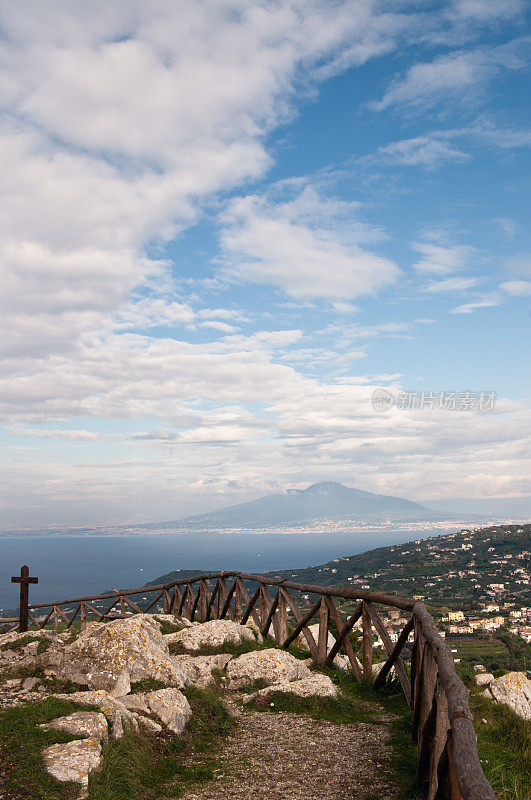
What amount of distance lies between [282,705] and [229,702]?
819mm

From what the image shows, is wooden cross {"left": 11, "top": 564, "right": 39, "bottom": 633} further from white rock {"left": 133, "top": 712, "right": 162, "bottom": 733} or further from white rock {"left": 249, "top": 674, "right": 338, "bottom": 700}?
white rock {"left": 133, "top": 712, "right": 162, "bottom": 733}

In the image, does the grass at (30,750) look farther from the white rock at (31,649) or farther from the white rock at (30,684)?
the white rock at (31,649)

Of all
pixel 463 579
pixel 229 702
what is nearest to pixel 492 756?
pixel 229 702

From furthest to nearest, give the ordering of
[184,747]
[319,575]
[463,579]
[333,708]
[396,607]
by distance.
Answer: [319,575], [463,579], [396,607], [333,708], [184,747]

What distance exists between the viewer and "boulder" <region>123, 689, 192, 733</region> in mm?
6016

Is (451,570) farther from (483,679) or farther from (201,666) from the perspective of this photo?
(201,666)

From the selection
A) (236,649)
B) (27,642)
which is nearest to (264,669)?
(236,649)

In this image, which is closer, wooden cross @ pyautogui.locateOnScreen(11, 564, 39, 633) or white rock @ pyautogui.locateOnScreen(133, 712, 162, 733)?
white rock @ pyautogui.locateOnScreen(133, 712, 162, 733)

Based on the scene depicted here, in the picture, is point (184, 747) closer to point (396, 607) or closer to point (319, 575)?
point (396, 607)

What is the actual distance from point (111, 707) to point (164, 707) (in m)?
0.87

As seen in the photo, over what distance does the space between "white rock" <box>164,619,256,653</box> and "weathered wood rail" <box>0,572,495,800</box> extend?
1.09 meters

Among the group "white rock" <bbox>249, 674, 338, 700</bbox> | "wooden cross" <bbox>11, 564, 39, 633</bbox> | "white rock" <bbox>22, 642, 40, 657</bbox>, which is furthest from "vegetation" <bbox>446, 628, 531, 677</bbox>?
"white rock" <bbox>22, 642, 40, 657</bbox>

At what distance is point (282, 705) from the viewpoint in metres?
7.40

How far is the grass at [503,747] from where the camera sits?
455 centimetres
